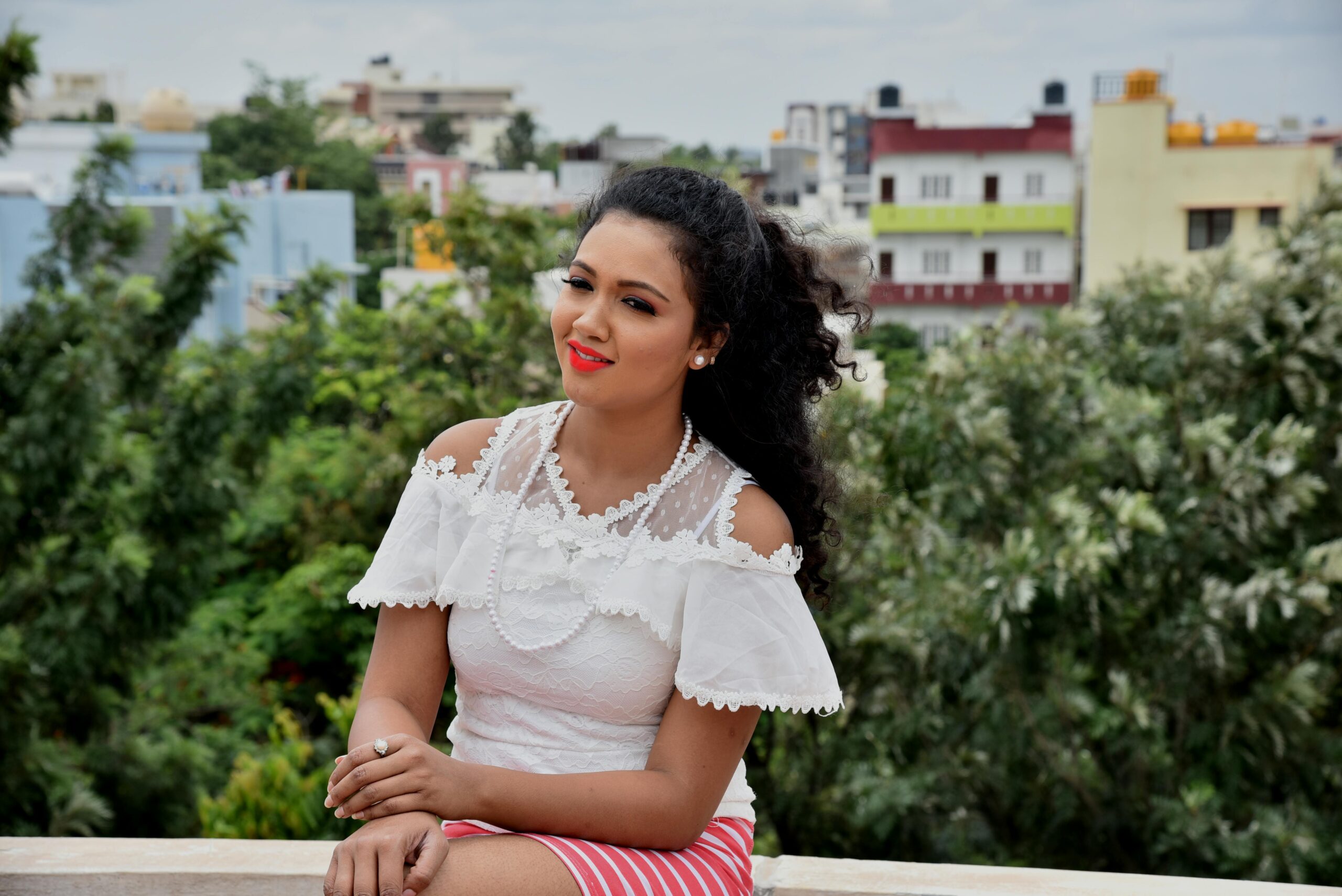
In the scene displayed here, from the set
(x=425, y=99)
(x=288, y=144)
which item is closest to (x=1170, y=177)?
(x=288, y=144)

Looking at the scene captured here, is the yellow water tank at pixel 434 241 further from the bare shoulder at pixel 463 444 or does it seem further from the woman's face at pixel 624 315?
the woman's face at pixel 624 315

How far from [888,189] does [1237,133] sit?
9.69 meters

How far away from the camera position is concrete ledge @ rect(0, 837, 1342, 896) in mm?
2414

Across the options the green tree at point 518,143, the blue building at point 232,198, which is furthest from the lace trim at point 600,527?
the green tree at point 518,143

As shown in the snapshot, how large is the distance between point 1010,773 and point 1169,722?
0.59 metres

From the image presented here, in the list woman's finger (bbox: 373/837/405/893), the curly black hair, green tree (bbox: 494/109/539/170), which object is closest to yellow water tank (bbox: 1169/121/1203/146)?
the curly black hair

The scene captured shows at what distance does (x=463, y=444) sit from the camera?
7.00 feet

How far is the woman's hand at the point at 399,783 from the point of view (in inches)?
69.8

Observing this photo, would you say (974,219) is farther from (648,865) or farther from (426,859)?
(426,859)

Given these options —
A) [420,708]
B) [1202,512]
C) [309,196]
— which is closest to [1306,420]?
[1202,512]

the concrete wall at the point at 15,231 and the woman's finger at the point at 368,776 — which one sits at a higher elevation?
the concrete wall at the point at 15,231

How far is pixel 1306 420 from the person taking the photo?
15.8ft

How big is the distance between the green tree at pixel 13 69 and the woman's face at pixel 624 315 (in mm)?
3733

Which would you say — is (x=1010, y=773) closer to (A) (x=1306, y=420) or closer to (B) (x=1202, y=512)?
(B) (x=1202, y=512)
